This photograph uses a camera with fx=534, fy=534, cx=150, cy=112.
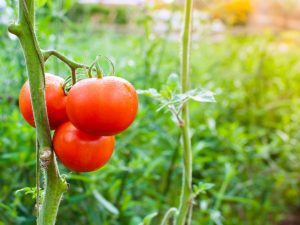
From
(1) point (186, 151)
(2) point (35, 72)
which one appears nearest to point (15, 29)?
(2) point (35, 72)

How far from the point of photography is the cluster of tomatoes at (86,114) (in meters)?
0.59

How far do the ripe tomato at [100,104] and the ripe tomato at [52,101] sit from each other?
0.03 meters

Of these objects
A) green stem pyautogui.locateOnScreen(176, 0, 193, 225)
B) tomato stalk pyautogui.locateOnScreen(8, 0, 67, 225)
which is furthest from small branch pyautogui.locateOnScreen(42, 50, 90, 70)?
green stem pyautogui.locateOnScreen(176, 0, 193, 225)

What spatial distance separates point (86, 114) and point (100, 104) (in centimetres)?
2

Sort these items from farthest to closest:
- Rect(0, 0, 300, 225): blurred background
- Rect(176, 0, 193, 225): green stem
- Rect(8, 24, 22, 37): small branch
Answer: Rect(0, 0, 300, 225): blurred background, Rect(176, 0, 193, 225): green stem, Rect(8, 24, 22, 37): small branch

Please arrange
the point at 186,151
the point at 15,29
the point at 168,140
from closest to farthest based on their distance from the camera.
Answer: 1. the point at 15,29
2. the point at 186,151
3. the point at 168,140

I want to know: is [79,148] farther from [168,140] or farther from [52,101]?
[168,140]

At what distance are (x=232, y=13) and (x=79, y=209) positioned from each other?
251 centimetres

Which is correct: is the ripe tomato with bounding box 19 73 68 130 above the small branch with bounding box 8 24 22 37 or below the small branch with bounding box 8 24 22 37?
below

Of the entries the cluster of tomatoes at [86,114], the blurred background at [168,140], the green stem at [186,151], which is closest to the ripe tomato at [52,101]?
the cluster of tomatoes at [86,114]

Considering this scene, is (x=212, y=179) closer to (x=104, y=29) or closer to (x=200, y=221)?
(x=200, y=221)

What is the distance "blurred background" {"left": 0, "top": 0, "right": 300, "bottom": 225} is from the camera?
4.24 ft

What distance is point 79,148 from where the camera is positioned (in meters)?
0.61

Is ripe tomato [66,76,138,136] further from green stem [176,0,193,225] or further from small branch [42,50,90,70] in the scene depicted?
green stem [176,0,193,225]
